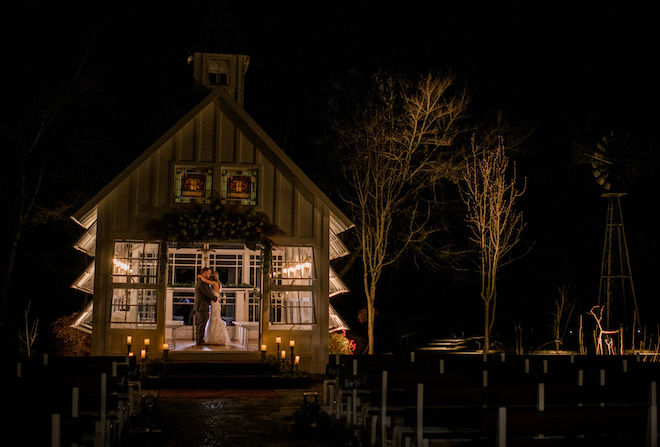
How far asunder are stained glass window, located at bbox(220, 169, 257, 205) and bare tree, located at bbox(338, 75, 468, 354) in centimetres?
540

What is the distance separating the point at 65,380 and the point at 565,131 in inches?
1044

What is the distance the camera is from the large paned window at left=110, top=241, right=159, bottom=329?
16.8m

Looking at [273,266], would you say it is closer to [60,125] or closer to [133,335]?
[133,335]

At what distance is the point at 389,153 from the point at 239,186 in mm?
5947

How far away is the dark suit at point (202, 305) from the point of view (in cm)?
1811

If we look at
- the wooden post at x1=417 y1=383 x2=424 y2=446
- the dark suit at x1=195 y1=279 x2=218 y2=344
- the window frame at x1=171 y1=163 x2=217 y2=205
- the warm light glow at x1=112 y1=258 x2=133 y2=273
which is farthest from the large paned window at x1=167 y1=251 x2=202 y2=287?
the wooden post at x1=417 y1=383 x2=424 y2=446

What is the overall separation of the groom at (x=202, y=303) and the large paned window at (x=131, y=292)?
1014 millimetres

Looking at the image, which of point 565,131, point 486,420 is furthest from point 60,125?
point 486,420

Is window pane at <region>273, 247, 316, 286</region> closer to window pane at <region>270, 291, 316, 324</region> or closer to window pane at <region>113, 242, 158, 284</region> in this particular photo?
window pane at <region>270, 291, 316, 324</region>

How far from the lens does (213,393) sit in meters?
14.8

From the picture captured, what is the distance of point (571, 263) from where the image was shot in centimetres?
3406

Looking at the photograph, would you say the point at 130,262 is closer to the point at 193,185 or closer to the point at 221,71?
the point at 193,185

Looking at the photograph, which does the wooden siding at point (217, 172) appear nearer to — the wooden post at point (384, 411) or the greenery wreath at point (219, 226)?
the greenery wreath at point (219, 226)

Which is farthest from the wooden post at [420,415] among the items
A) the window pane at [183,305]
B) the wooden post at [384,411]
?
the window pane at [183,305]
